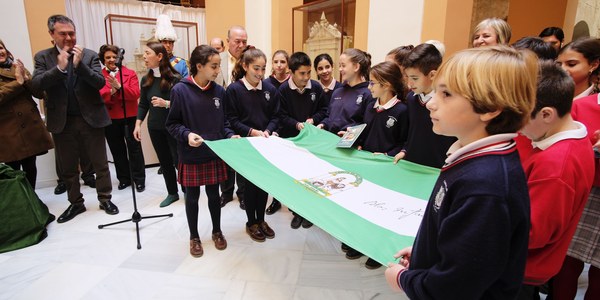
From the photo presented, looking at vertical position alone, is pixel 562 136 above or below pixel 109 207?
above

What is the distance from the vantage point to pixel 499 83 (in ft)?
2.52

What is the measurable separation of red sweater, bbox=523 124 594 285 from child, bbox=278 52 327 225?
2.00m

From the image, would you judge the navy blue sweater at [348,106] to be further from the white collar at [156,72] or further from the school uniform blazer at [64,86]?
the school uniform blazer at [64,86]

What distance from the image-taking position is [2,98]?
9.20ft

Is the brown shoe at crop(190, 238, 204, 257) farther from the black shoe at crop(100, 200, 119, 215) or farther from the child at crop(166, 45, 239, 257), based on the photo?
the black shoe at crop(100, 200, 119, 215)

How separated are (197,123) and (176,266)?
3.39 feet

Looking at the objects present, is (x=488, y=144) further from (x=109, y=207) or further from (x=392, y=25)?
(x=392, y=25)

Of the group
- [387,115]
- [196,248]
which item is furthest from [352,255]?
[196,248]

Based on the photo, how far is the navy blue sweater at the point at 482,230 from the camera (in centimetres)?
74

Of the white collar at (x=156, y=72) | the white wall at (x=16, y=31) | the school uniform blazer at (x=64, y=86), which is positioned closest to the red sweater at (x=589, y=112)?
the white collar at (x=156, y=72)

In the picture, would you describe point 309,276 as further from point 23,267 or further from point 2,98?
point 2,98

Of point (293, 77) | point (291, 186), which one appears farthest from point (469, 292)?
point (293, 77)

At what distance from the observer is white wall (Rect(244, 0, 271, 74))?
6109mm

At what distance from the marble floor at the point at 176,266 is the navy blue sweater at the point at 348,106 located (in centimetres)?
96
